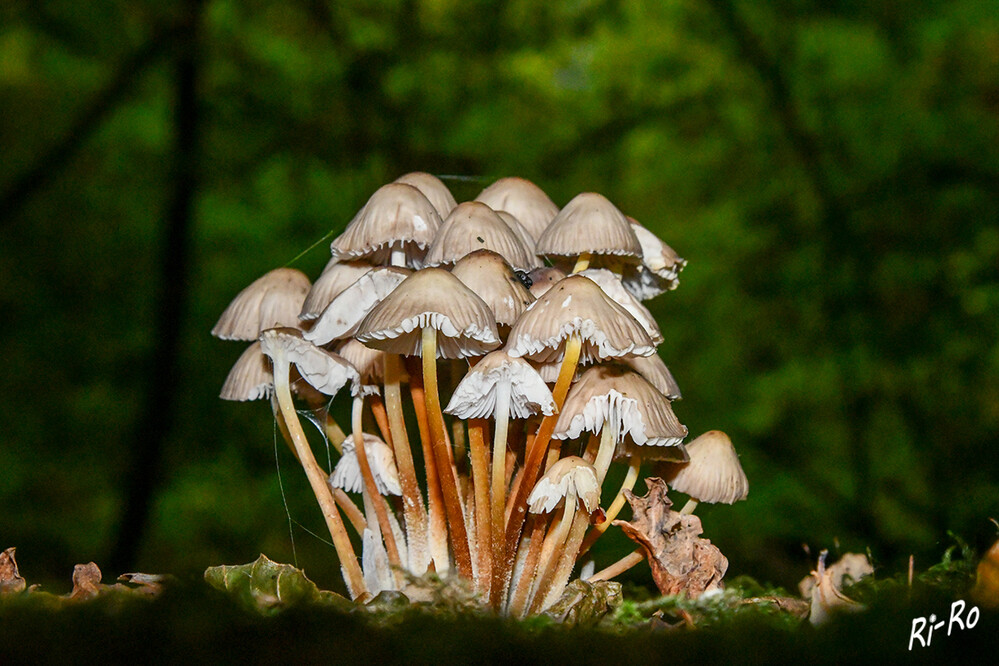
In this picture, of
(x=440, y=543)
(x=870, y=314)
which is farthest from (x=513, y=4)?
(x=440, y=543)

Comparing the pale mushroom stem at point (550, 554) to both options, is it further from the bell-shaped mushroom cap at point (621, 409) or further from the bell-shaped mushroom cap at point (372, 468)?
the bell-shaped mushroom cap at point (372, 468)

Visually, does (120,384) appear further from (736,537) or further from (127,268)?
(736,537)

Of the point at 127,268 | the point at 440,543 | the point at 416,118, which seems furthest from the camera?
the point at 416,118

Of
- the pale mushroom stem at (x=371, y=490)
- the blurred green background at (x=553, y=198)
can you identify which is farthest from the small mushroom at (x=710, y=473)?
the blurred green background at (x=553, y=198)

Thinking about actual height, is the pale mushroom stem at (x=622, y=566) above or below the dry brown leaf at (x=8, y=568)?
above

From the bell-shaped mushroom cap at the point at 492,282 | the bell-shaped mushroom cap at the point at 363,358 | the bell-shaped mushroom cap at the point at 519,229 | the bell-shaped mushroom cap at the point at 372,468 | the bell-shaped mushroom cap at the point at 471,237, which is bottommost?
the bell-shaped mushroom cap at the point at 372,468

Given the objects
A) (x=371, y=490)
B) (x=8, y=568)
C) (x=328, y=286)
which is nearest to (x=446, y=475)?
(x=371, y=490)

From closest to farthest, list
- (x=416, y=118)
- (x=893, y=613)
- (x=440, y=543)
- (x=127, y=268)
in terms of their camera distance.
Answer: (x=893, y=613)
(x=440, y=543)
(x=127, y=268)
(x=416, y=118)

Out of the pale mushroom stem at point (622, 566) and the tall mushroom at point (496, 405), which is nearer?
the tall mushroom at point (496, 405)

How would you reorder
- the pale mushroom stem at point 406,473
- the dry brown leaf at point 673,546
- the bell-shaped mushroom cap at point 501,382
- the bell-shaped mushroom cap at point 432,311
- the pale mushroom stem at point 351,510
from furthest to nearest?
the pale mushroom stem at point 351,510
the pale mushroom stem at point 406,473
the dry brown leaf at point 673,546
the bell-shaped mushroom cap at point 501,382
the bell-shaped mushroom cap at point 432,311
